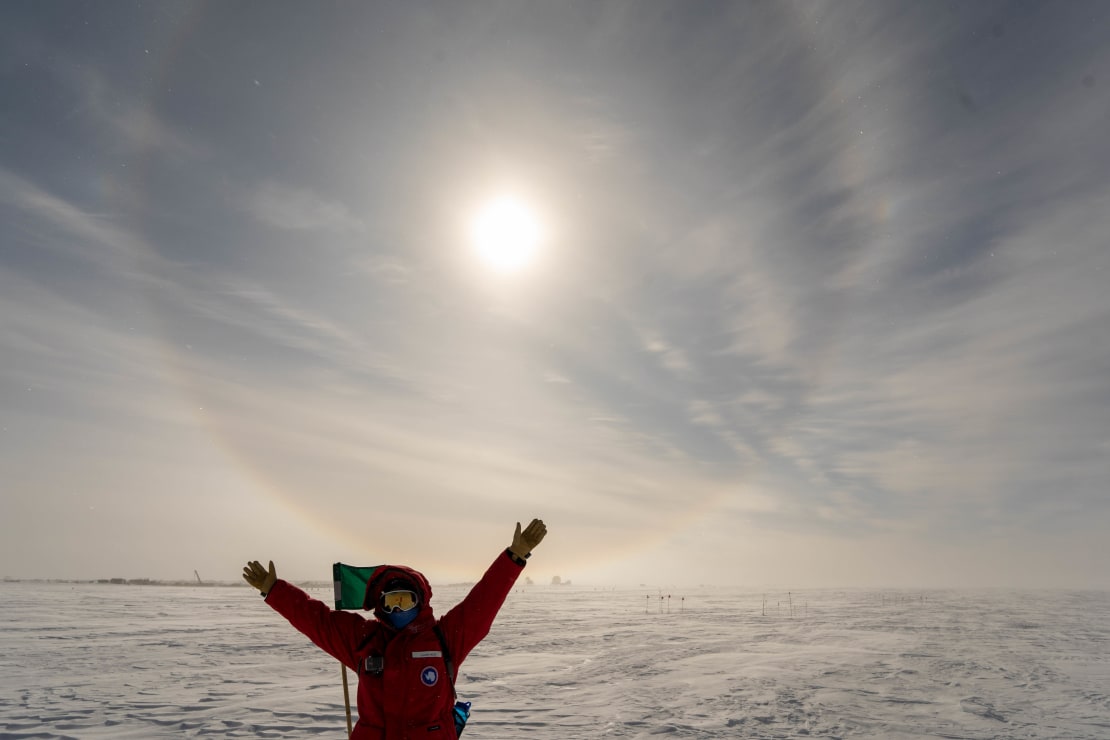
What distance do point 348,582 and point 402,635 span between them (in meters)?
1.25

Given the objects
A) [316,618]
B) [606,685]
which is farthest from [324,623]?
[606,685]

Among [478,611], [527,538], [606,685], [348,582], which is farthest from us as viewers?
[606,685]

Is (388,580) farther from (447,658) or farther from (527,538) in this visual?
(527,538)

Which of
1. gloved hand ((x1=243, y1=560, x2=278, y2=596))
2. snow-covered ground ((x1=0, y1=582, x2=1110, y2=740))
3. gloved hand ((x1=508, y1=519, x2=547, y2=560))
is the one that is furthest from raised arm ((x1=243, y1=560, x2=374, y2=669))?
snow-covered ground ((x1=0, y1=582, x2=1110, y2=740))

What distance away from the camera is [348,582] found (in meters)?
4.57

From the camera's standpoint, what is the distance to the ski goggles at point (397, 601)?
354 cm

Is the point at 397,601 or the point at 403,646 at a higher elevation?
the point at 397,601

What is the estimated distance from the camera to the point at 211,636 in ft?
60.8

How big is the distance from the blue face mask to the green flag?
953mm

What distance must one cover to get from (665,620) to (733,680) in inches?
674

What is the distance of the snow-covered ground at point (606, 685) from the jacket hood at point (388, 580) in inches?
211

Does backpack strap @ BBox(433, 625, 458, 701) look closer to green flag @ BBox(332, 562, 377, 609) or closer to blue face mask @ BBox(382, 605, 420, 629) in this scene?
blue face mask @ BBox(382, 605, 420, 629)

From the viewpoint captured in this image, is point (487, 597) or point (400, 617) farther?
point (487, 597)

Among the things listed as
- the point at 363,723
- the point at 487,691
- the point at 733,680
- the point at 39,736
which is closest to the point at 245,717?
the point at 39,736
